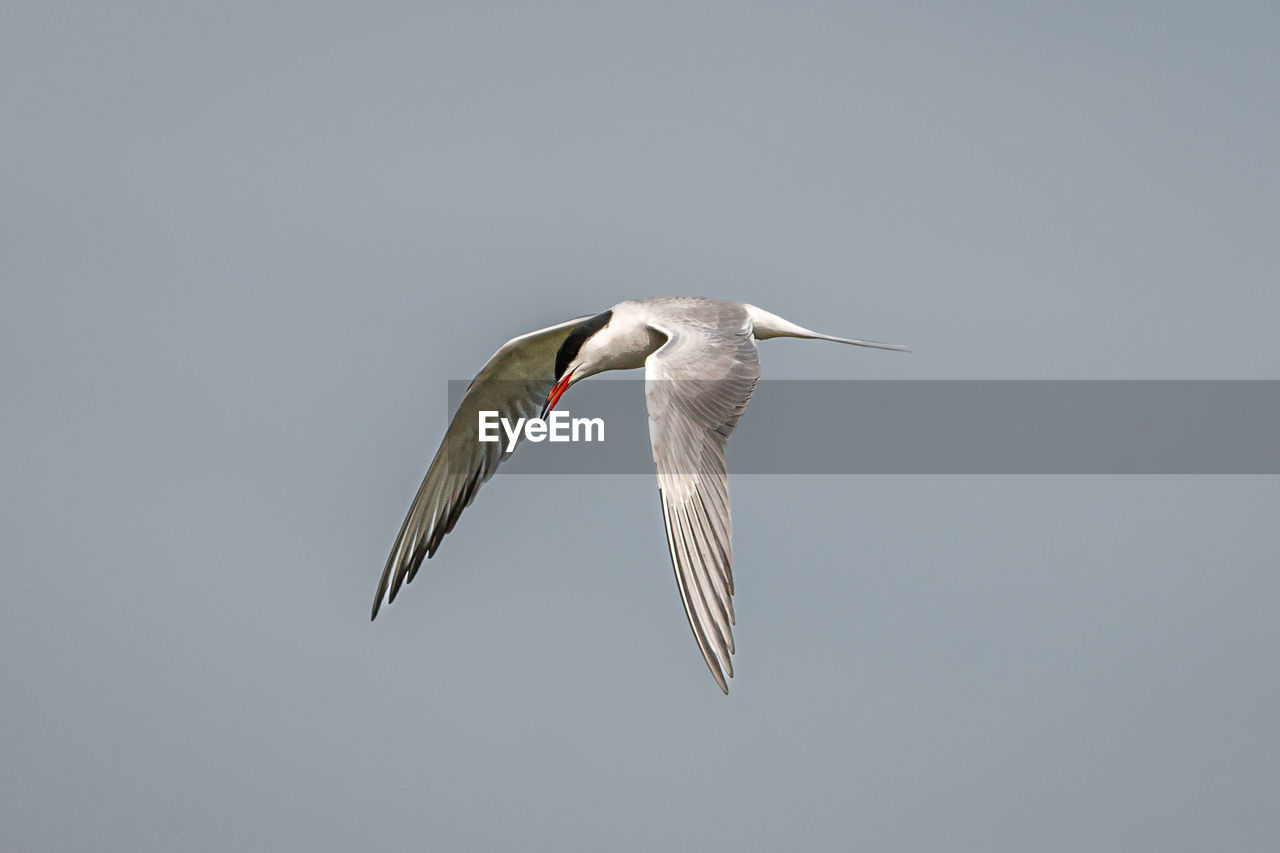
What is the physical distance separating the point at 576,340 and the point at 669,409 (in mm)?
2078

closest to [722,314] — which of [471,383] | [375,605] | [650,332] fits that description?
[650,332]

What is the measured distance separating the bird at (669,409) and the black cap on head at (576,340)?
0.01m

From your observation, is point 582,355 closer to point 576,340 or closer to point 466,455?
point 576,340

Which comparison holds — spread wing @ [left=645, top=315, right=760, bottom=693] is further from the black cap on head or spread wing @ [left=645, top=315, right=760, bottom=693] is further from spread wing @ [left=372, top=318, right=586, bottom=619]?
spread wing @ [left=372, top=318, right=586, bottom=619]

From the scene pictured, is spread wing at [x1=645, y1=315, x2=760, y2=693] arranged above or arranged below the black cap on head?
below

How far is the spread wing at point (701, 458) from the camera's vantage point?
32.0 ft

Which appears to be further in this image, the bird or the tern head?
the tern head

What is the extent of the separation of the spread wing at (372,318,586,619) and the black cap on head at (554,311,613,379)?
2.84 feet

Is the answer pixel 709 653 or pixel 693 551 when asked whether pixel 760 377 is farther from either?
pixel 709 653

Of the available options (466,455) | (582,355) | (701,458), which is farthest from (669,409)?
(466,455)

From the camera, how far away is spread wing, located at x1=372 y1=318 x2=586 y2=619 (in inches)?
540

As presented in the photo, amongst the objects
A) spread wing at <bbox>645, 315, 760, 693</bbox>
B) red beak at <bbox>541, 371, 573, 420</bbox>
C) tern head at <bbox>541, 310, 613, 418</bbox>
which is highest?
tern head at <bbox>541, 310, 613, 418</bbox>

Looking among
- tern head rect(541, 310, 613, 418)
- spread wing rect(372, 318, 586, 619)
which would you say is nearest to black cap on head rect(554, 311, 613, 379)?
tern head rect(541, 310, 613, 418)

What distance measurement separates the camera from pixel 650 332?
12.6m
